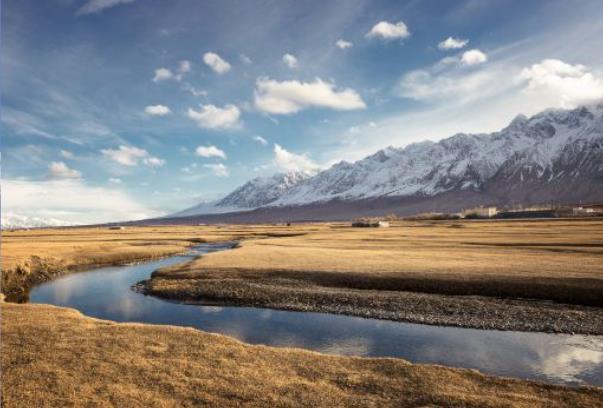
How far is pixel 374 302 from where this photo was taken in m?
31.4

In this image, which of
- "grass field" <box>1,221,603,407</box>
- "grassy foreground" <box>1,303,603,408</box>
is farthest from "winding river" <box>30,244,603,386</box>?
"grassy foreground" <box>1,303,603,408</box>

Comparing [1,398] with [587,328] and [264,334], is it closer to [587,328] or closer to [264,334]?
[264,334]

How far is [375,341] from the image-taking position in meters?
23.4

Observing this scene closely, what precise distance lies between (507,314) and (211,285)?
25.4 meters

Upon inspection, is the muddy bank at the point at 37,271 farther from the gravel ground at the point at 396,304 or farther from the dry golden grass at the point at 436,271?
the dry golden grass at the point at 436,271

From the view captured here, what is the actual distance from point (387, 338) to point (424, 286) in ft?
41.4

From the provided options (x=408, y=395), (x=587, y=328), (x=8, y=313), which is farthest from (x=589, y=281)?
(x=8, y=313)

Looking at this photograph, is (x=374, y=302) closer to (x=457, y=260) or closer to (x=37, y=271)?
(x=457, y=260)

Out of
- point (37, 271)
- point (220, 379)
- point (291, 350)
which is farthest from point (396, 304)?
point (37, 271)

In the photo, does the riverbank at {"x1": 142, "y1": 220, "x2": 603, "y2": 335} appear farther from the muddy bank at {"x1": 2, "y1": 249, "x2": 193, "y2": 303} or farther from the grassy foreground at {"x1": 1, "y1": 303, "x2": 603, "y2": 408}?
the muddy bank at {"x1": 2, "y1": 249, "x2": 193, "y2": 303}

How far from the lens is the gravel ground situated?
86.2 feet

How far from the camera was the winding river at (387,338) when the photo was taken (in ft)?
64.5

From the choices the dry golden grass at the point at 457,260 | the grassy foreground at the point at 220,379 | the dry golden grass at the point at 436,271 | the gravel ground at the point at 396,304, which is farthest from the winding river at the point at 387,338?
the dry golden grass at the point at 457,260

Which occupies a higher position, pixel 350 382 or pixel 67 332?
pixel 67 332
